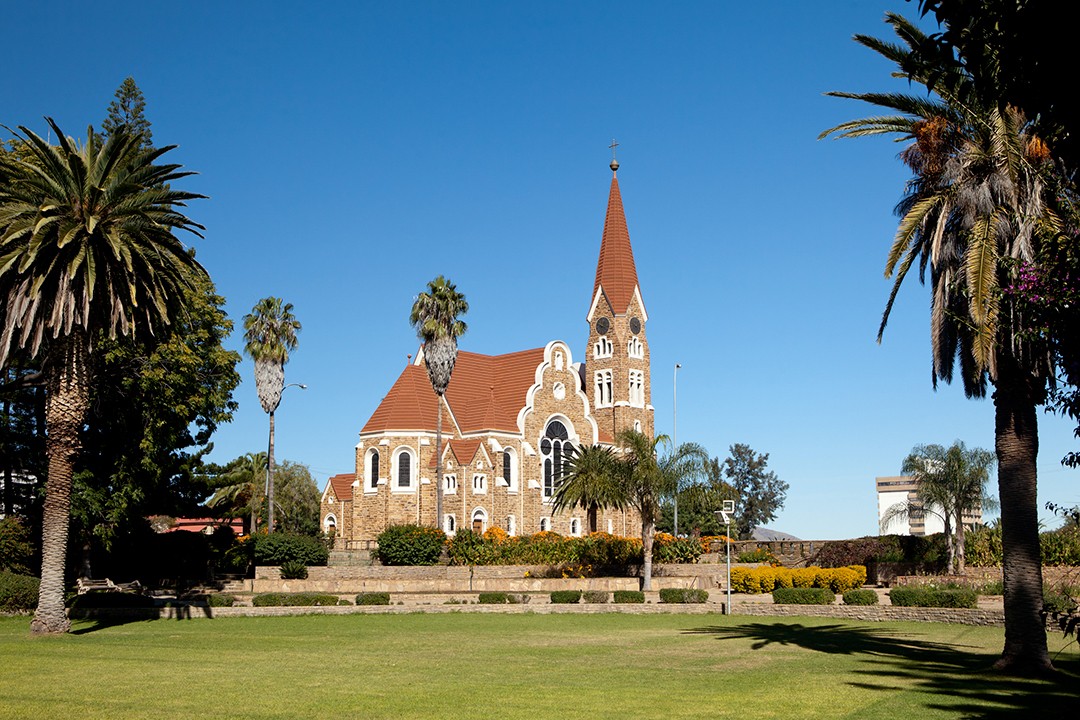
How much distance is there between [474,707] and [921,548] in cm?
3707

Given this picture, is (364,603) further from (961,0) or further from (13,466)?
(961,0)

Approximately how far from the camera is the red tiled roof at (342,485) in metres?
A: 68.4

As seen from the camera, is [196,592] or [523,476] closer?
[196,592]

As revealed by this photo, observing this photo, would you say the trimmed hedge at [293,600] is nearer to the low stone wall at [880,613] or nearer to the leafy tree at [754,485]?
the low stone wall at [880,613]

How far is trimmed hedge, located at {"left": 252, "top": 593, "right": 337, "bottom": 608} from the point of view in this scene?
1352 inches

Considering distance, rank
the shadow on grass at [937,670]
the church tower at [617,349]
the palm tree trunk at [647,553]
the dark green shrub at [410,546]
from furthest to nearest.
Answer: the church tower at [617,349]
the dark green shrub at [410,546]
the palm tree trunk at [647,553]
the shadow on grass at [937,670]

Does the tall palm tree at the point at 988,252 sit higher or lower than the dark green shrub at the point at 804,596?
higher

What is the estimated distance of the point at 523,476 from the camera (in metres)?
67.3

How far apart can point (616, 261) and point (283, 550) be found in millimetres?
36629

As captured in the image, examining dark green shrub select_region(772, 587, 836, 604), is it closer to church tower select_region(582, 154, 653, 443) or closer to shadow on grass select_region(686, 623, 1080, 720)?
shadow on grass select_region(686, 623, 1080, 720)

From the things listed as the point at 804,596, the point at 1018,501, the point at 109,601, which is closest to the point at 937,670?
the point at 1018,501

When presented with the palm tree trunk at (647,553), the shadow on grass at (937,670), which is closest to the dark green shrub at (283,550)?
the palm tree trunk at (647,553)

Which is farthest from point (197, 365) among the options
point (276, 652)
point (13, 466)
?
point (276, 652)

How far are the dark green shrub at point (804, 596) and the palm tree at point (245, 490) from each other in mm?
41303
